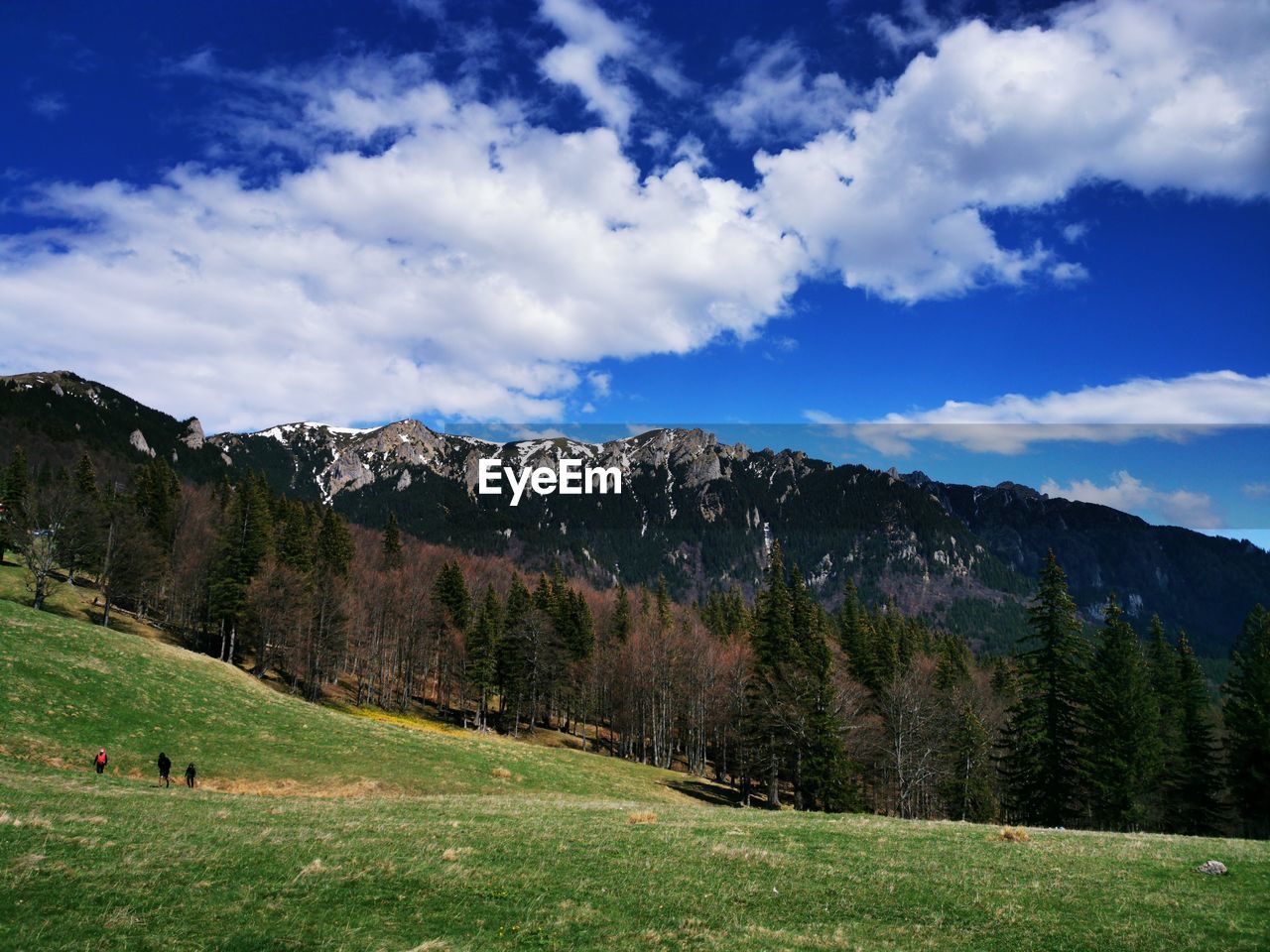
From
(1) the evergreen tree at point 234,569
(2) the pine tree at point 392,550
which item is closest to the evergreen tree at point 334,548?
(2) the pine tree at point 392,550

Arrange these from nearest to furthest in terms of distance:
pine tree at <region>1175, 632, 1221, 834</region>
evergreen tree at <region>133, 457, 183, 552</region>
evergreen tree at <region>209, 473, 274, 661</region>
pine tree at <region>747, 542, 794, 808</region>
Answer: pine tree at <region>747, 542, 794, 808</region> < pine tree at <region>1175, 632, 1221, 834</region> < evergreen tree at <region>209, 473, 274, 661</region> < evergreen tree at <region>133, 457, 183, 552</region>

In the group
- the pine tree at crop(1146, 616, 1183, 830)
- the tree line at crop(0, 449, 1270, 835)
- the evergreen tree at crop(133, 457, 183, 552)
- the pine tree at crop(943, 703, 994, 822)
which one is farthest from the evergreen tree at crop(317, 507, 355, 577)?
the pine tree at crop(1146, 616, 1183, 830)

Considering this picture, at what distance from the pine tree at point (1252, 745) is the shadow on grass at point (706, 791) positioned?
34502 mm

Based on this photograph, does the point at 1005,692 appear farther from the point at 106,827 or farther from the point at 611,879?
the point at 106,827

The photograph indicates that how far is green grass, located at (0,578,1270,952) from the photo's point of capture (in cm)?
1162

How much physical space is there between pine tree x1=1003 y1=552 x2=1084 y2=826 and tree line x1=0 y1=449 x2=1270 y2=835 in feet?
0.44

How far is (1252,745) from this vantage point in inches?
1860

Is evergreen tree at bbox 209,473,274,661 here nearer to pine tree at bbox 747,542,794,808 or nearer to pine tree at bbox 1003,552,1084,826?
pine tree at bbox 747,542,794,808

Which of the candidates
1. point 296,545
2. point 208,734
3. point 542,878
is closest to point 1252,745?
point 542,878

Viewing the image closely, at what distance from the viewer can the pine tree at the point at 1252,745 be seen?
4612cm

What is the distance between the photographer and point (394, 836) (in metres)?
19.0

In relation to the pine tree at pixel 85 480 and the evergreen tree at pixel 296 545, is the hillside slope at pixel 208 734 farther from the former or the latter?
the pine tree at pixel 85 480

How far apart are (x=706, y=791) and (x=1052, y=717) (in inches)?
996

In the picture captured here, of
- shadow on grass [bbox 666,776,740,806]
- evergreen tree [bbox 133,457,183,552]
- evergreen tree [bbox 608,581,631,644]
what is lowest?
shadow on grass [bbox 666,776,740,806]
